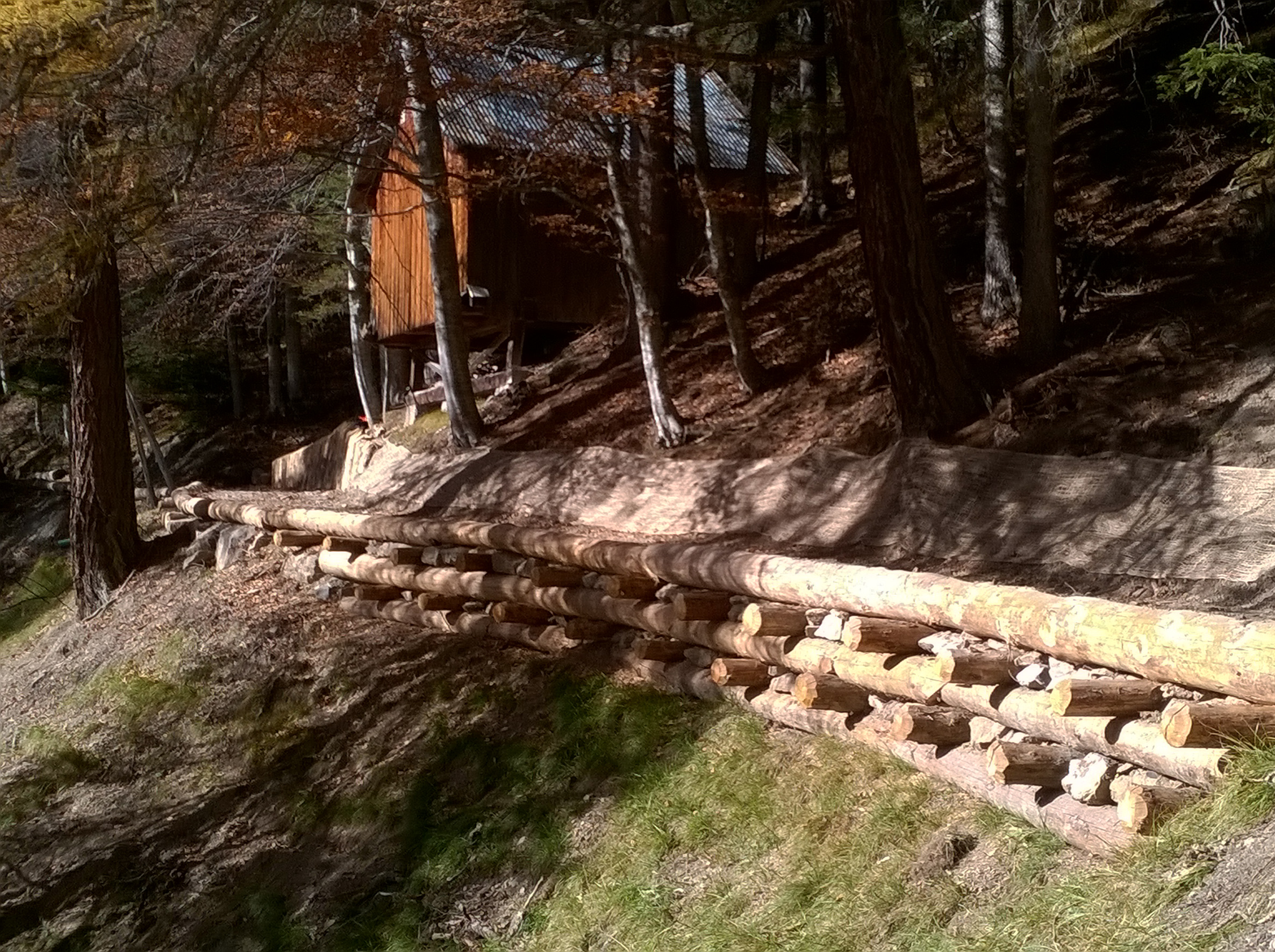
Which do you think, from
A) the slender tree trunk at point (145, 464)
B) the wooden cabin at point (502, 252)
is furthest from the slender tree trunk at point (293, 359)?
the wooden cabin at point (502, 252)

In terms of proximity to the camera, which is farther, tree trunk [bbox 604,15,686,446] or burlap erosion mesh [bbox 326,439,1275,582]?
tree trunk [bbox 604,15,686,446]

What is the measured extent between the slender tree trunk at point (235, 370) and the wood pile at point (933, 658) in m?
19.7

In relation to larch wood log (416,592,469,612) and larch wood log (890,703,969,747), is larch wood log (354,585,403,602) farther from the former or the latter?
larch wood log (890,703,969,747)

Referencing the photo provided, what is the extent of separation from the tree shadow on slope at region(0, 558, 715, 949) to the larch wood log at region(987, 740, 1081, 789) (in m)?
2.37

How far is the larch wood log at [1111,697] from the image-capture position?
A: 4785 mm

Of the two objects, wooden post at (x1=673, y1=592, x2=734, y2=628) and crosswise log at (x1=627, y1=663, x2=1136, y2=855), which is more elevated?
wooden post at (x1=673, y1=592, x2=734, y2=628)

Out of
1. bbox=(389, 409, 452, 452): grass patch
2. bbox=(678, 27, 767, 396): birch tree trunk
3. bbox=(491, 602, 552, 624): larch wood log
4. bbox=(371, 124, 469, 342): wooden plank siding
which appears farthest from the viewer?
bbox=(371, 124, 469, 342): wooden plank siding

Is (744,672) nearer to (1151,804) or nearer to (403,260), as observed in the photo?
(1151,804)

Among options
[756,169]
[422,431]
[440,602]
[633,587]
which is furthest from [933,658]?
[422,431]

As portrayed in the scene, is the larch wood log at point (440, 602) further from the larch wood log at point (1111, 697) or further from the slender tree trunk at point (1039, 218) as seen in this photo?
the larch wood log at point (1111, 697)

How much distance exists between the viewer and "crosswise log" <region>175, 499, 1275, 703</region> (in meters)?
4.36

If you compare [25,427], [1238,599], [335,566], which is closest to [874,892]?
[1238,599]

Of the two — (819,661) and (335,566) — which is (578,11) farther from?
(819,661)

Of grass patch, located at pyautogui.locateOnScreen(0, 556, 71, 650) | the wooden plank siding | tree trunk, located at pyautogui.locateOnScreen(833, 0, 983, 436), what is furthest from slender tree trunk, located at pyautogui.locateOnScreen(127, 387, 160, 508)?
tree trunk, located at pyautogui.locateOnScreen(833, 0, 983, 436)
